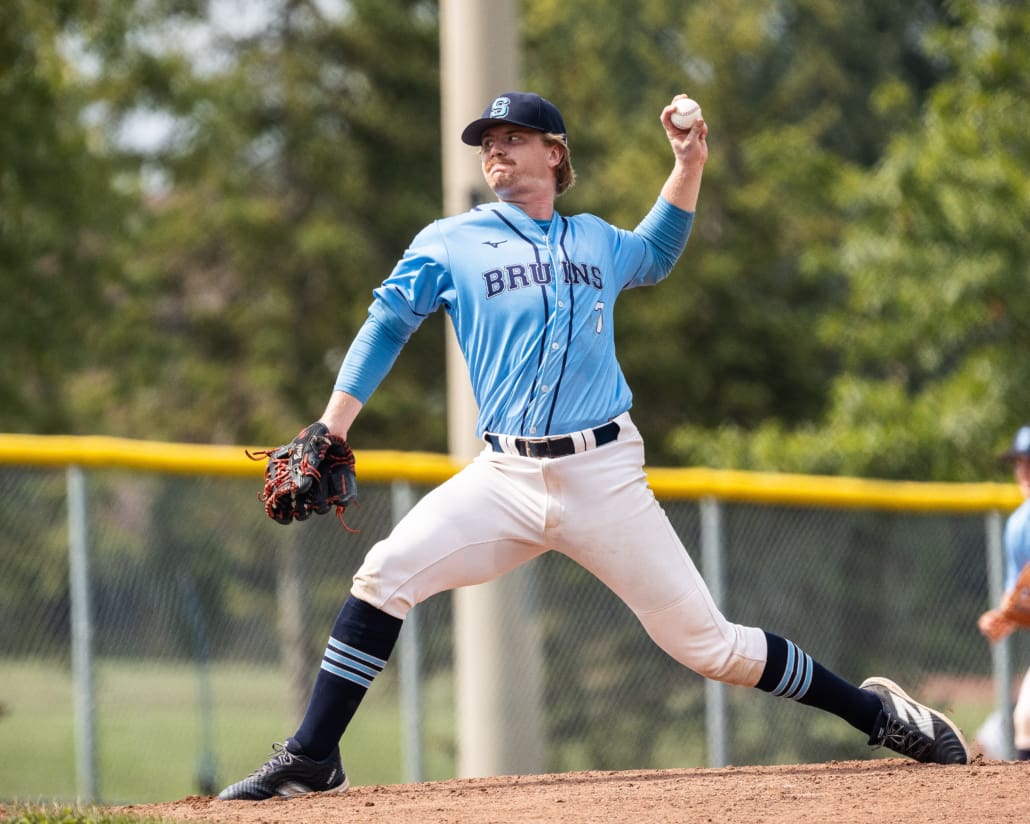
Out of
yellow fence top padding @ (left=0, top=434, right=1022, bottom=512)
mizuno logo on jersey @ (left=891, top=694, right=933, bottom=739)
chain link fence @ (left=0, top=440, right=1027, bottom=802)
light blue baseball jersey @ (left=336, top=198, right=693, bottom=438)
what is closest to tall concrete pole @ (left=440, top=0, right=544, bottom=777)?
chain link fence @ (left=0, top=440, right=1027, bottom=802)

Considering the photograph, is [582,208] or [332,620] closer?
[332,620]

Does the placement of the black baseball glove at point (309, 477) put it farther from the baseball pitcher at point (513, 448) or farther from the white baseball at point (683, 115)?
the white baseball at point (683, 115)

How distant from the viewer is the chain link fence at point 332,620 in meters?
7.91

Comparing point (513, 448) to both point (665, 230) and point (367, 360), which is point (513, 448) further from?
point (665, 230)

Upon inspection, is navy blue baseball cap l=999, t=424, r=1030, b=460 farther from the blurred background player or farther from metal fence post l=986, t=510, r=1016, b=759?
metal fence post l=986, t=510, r=1016, b=759

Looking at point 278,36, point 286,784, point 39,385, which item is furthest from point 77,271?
point 286,784

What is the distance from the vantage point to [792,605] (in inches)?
401

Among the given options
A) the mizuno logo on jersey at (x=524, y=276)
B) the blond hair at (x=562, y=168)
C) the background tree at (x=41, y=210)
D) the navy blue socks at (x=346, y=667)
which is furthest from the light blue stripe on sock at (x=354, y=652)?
the background tree at (x=41, y=210)

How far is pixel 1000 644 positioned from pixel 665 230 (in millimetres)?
5636

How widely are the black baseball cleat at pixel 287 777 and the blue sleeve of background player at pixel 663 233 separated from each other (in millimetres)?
1715

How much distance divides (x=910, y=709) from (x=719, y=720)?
3.93 meters

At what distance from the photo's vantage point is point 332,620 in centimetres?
993

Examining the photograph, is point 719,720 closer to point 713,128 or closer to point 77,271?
point 77,271

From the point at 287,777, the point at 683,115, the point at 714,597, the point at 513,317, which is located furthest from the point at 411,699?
the point at 683,115
